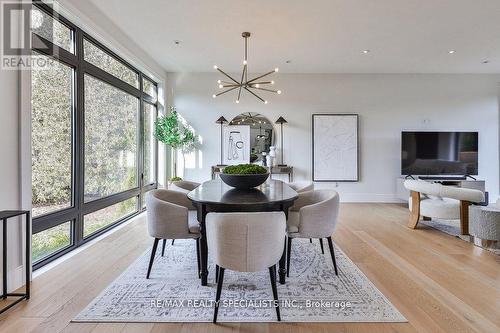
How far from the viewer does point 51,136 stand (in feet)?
9.68

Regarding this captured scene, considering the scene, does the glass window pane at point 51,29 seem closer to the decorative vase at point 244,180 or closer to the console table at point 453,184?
the decorative vase at point 244,180

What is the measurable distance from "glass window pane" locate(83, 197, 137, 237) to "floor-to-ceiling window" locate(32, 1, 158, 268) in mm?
14

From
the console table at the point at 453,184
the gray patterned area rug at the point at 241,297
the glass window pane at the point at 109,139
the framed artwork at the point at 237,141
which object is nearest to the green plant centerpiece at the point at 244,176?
the gray patterned area rug at the point at 241,297

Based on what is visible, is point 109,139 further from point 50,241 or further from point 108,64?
point 50,241

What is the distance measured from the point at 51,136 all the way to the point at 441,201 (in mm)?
5134

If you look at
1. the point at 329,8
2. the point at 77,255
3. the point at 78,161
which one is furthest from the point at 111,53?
the point at 329,8

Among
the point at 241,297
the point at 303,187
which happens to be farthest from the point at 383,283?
the point at 303,187

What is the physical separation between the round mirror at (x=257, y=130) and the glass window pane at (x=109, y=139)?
228 cm

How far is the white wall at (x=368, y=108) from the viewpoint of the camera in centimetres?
628

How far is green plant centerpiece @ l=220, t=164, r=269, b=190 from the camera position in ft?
8.31

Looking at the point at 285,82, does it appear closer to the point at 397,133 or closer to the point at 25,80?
the point at 397,133

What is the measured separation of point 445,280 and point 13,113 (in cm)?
400

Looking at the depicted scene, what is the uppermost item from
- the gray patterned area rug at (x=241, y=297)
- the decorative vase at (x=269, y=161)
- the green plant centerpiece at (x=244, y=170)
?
the decorative vase at (x=269, y=161)

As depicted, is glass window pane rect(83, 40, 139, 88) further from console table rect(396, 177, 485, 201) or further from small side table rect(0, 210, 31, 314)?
console table rect(396, 177, 485, 201)
